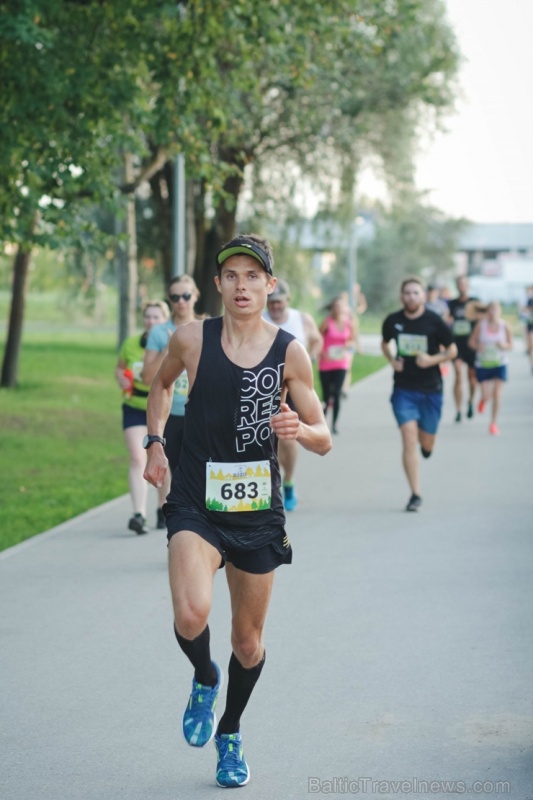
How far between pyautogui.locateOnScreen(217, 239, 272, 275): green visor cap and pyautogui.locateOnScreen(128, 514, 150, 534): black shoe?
5531mm

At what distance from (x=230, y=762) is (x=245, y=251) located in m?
1.75

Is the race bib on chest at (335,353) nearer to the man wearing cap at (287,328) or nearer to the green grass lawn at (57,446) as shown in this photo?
the green grass lawn at (57,446)

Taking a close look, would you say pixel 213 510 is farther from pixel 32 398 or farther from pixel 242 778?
pixel 32 398

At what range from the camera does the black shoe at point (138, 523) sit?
33.4 feet

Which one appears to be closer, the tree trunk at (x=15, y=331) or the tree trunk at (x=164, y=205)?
the tree trunk at (x=15, y=331)

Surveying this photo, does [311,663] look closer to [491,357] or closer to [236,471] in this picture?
[236,471]

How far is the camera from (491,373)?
18359 millimetres

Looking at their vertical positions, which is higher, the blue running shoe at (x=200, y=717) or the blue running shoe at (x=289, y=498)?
the blue running shoe at (x=200, y=717)

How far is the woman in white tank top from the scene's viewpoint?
1805 cm

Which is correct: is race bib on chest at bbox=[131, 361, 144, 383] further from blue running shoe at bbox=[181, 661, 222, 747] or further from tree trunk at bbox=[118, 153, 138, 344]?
tree trunk at bbox=[118, 153, 138, 344]

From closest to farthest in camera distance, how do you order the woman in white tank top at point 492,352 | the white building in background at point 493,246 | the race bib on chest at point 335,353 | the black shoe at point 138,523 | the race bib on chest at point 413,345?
the black shoe at point 138,523
the race bib on chest at point 413,345
the race bib on chest at point 335,353
the woman in white tank top at point 492,352
the white building in background at point 493,246

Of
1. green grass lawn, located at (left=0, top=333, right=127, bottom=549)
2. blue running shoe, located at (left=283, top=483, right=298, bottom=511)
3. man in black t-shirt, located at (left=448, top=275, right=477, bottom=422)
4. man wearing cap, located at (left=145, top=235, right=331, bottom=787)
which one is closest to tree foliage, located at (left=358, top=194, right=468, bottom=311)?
green grass lawn, located at (left=0, top=333, right=127, bottom=549)

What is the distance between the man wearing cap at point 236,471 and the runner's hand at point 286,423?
4.0 inches

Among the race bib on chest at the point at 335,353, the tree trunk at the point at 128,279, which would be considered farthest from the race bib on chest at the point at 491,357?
the tree trunk at the point at 128,279
